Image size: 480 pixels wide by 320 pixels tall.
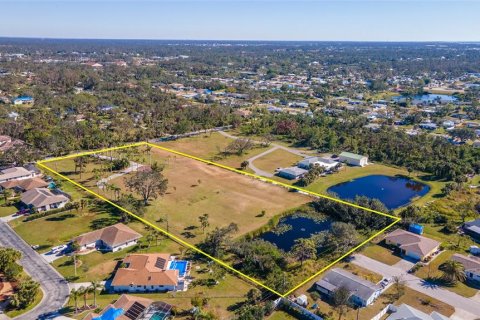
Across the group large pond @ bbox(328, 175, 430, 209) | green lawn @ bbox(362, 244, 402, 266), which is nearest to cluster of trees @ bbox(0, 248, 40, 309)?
green lawn @ bbox(362, 244, 402, 266)

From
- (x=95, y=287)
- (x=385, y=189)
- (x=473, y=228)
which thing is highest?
(x=95, y=287)

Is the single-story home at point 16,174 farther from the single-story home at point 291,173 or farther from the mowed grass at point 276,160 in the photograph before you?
the single-story home at point 291,173

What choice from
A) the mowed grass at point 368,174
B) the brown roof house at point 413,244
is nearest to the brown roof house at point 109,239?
the brown roof house at point 413,244

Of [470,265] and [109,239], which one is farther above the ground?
[109,239]

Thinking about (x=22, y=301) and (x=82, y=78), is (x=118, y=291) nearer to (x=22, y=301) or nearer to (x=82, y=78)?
(x=22, y=301)

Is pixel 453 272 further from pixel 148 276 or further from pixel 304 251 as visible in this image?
pixel 148 276

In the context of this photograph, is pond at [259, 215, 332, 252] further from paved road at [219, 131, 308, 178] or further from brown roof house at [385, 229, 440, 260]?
paved road at [219, 131, 308, 178]

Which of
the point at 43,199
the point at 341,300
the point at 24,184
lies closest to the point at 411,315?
the point at 341,300

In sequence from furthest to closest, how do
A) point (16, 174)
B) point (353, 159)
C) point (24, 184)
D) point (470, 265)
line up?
point (353, 159) → point (16, 174) → point (24, 184) → point (470, 265)
